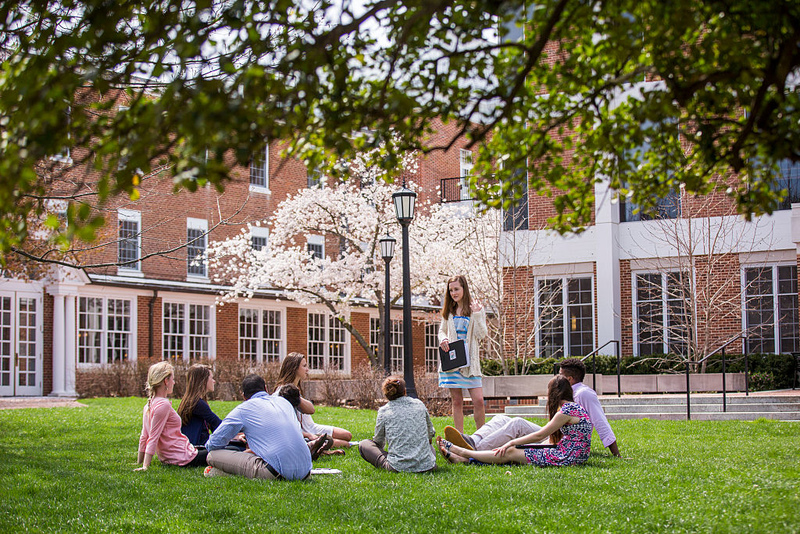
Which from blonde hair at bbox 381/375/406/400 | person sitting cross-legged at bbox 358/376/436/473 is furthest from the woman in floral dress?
blonde hair at bbox 381/375/406/400

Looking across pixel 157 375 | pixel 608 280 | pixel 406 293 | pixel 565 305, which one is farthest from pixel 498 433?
pixel 565 305

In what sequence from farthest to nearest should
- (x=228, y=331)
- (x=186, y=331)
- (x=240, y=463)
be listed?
1. (x=228, y=331)
2. (x=186, y=331)
3. (x=240, y=463)

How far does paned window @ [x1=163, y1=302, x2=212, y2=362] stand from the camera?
87.7 ft

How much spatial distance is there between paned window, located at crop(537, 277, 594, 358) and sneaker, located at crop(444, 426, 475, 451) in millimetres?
13697

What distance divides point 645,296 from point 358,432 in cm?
1189

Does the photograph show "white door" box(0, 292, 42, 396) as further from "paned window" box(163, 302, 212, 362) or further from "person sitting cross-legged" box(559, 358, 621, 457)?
"person sitting cross-legged" box(559, 358, 621, 457)

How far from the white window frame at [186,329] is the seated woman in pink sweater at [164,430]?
1770cm

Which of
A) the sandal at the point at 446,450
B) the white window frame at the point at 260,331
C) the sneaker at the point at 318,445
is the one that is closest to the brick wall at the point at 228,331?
the white window frame at the point at 260,331

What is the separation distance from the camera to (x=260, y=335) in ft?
95.9

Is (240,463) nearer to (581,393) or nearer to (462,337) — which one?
(462,337)

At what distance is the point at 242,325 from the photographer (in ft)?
94.9

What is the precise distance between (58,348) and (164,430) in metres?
16.3

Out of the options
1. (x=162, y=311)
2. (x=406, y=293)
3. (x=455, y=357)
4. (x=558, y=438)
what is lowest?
(x=558, y=438)

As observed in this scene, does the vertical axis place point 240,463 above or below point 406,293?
below
